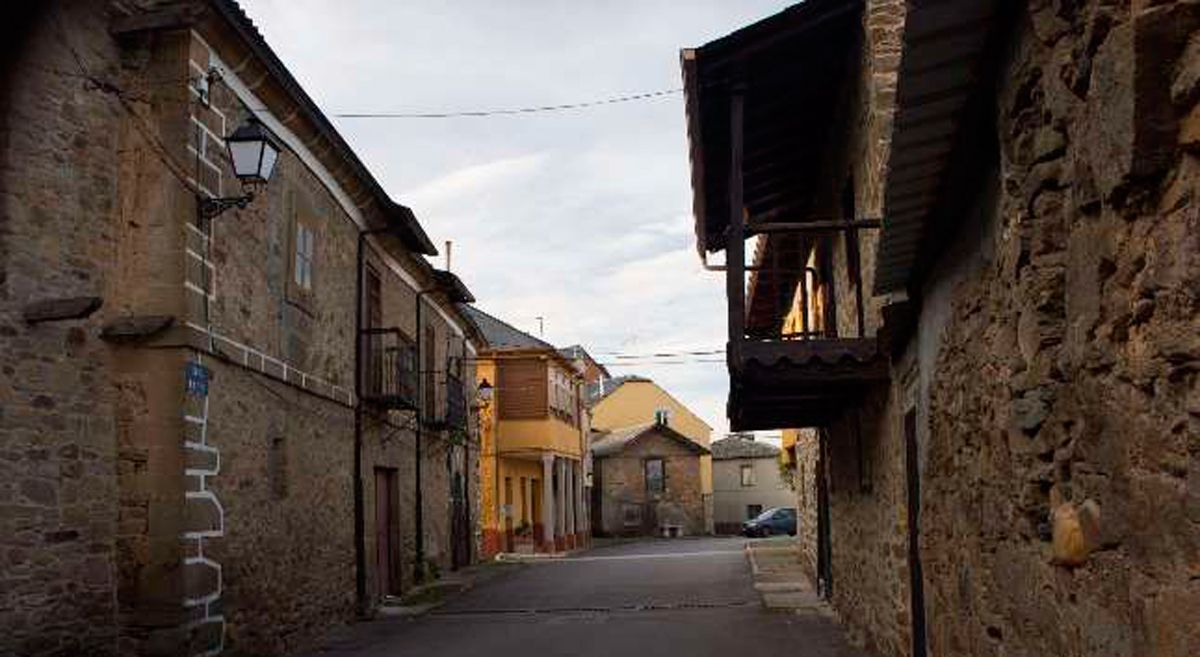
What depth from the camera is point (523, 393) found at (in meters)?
34.9

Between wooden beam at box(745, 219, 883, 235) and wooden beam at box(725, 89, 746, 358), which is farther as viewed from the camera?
wooden beam at box(725, 89, 746, 358)

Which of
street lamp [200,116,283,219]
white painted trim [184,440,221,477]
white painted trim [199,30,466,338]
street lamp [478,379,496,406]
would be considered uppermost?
white painted trim [199,30,466,338]

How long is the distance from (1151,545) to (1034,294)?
114 cm

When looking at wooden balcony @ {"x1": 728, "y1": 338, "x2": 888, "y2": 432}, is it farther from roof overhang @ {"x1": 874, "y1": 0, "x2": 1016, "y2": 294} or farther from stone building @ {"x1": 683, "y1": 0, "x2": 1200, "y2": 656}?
roof overhang @ {"x1": 874, "y1": 0, "x2": 1016, "y2": 294}

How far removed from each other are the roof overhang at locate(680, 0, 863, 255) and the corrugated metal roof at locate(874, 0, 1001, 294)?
3.42m

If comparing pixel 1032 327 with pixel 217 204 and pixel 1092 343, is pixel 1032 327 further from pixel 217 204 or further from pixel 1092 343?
pixel 217 204

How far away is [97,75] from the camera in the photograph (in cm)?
973

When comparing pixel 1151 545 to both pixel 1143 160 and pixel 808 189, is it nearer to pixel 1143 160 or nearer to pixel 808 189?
pixel 1143 160

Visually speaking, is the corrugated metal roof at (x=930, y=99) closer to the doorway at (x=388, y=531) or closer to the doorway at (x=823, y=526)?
the doorway at (x=823, y=526)

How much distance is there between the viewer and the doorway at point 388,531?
17484mm

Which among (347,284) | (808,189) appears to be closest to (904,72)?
(808,189)

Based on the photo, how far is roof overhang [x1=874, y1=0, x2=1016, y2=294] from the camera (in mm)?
3774

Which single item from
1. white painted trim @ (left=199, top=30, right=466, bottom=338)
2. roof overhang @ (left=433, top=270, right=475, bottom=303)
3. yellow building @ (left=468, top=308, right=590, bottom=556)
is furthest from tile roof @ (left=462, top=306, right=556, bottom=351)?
white painted trim @ (left=199, top=30, right=466, bottom=338)

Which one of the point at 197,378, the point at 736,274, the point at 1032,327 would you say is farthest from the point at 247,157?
the point at 1032,327
